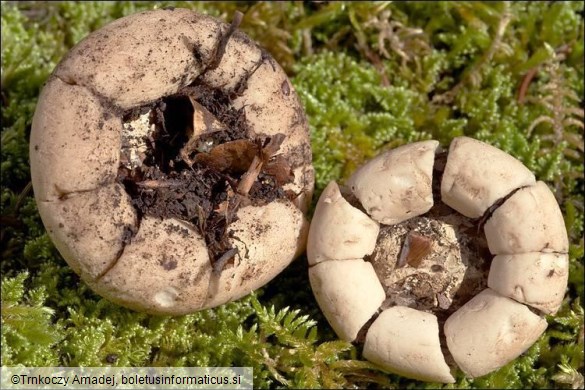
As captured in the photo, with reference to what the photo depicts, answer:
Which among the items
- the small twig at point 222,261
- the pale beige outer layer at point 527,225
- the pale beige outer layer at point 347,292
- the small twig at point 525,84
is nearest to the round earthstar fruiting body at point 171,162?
the small twig at point 222,261

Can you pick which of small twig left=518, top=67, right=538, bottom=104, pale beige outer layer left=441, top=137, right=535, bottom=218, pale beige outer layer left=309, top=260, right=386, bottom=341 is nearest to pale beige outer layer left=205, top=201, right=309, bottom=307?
pale beige outer layer left=309, top=260, right=386, bottom=341

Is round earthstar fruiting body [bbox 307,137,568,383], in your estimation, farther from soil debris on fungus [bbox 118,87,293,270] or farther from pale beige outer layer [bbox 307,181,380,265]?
soil debris on fungus [bbox 118,87,293,270]

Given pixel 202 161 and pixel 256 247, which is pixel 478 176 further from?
pixel 202 161

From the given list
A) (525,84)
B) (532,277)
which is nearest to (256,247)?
(532,277)

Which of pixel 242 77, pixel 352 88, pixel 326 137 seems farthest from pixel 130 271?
pixel 352 88

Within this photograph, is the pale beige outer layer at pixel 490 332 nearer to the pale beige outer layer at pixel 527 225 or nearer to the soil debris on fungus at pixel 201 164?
the pale beige outer layer at pixel 527 225
